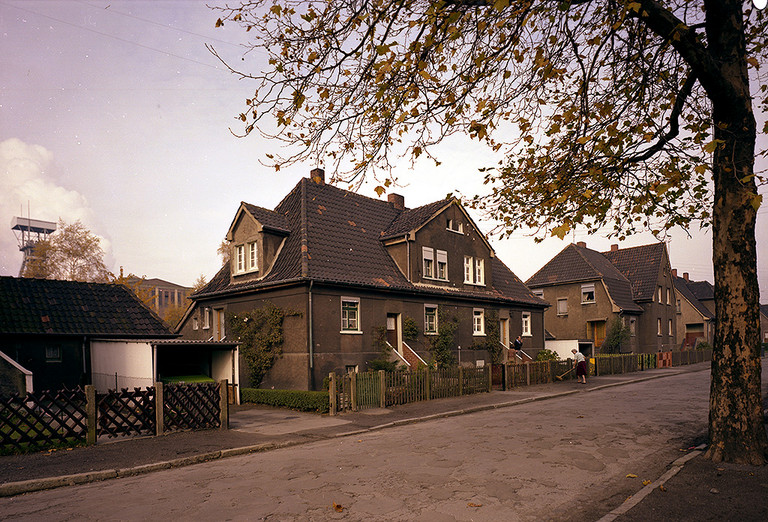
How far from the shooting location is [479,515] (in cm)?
665

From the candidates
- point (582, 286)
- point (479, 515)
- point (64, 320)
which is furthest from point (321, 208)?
point (582, 286)

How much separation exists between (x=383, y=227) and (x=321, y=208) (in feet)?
13.7

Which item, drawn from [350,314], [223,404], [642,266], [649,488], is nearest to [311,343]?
[350,314]

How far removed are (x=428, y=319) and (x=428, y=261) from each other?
3.02 metres

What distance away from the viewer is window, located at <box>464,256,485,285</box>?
97.8 feet

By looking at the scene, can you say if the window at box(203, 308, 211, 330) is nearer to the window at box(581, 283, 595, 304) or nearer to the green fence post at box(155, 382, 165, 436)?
the green fence post at box(155, 382, 165, 436)

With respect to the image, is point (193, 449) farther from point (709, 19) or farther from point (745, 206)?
point (709, 19)

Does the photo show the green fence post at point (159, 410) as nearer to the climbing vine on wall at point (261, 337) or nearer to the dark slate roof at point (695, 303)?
the climbing vine on wall at point (261, 337)

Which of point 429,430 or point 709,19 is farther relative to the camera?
point 429,430

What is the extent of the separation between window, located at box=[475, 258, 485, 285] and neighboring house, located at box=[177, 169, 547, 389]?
0.06m

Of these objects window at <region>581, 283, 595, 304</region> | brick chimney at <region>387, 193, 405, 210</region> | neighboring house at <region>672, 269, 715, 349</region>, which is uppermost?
brick chimney at <region>387, 193, 405, 210</region>

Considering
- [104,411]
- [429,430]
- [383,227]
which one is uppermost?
[383,227]

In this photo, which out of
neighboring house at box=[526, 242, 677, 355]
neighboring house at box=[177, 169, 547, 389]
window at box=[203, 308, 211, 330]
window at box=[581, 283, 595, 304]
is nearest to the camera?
neighboring house at box=[177, 169, 547, 389]

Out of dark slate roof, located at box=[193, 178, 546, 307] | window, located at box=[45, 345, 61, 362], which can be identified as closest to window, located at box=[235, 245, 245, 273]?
dark slate roof, located at box=[193, 178, 546, 307]
